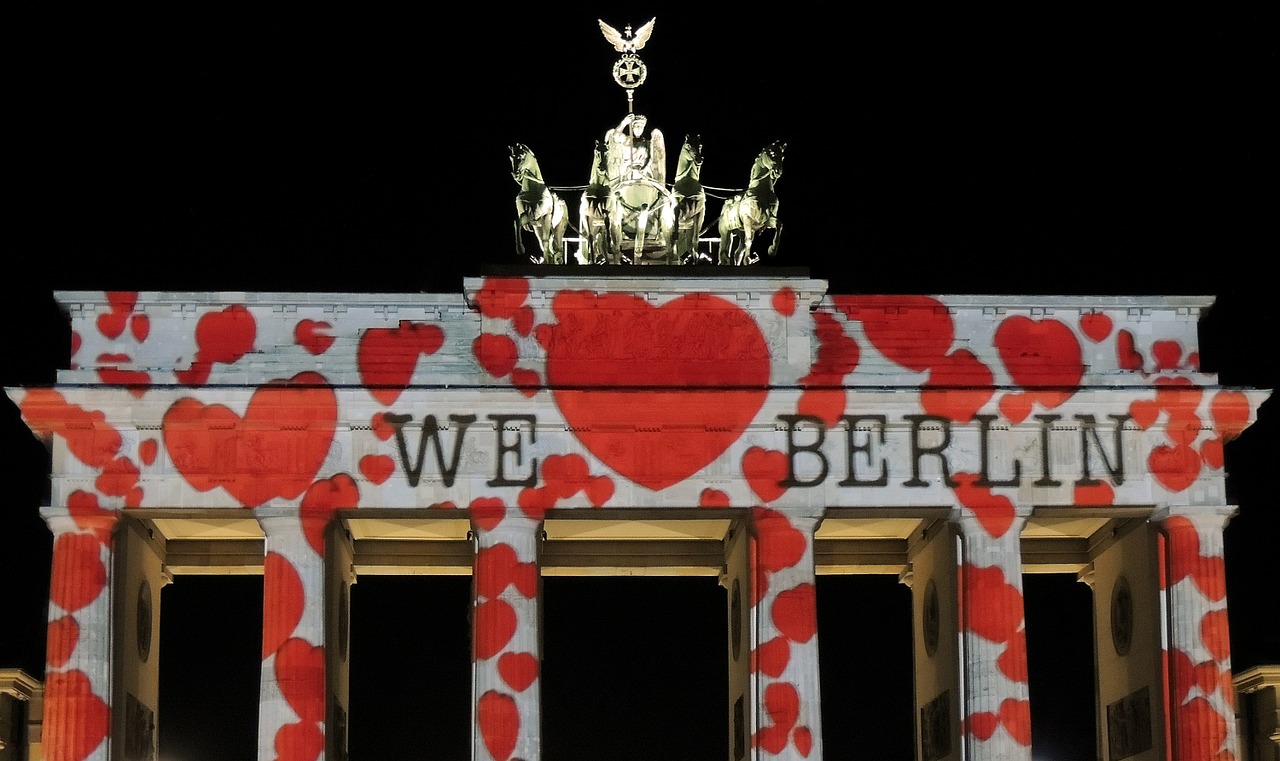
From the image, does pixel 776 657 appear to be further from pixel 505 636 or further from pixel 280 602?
pixel 280 602

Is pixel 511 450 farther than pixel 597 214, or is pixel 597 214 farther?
pixel 597 214

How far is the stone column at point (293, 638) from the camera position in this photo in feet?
173

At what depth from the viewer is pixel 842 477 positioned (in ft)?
180

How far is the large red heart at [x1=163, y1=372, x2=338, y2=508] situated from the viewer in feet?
178

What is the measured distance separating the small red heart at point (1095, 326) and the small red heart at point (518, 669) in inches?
574

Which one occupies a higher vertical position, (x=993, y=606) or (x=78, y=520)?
(x=78, y=520)

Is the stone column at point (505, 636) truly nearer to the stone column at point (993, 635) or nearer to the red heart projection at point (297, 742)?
the red heart projection at point (297, 742)

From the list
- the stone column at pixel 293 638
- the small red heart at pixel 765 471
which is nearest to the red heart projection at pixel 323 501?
the stone column at pixel 293 638

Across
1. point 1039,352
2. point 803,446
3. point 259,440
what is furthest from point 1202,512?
point 259,440

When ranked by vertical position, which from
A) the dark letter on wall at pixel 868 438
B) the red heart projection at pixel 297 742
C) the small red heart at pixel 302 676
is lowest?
the red heart projection at pixel 297 742

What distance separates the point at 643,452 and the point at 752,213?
6.41 meters

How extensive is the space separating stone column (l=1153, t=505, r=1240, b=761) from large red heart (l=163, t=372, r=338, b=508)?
18.8 metres

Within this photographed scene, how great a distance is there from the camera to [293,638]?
5338cm

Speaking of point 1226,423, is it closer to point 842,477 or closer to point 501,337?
point 842,477
